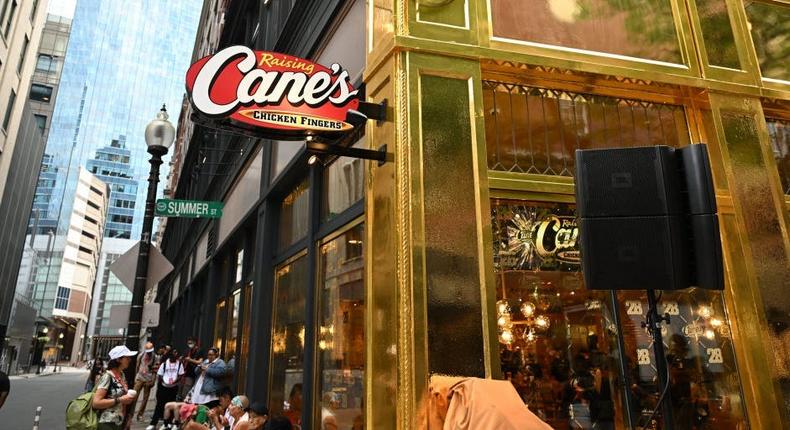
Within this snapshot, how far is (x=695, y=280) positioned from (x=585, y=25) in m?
3.66

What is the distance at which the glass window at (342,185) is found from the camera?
20.2ft

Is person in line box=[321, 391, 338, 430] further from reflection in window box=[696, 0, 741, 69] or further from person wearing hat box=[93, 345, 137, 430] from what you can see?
reflection in window box=[696, 0, 741, 69]

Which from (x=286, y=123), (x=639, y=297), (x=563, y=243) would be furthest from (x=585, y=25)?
(x=286, y=123)

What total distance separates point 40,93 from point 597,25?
5592cm

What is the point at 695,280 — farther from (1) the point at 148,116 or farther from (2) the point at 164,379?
(1) the point at 148,116

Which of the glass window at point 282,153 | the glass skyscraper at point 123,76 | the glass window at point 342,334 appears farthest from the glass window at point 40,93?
the glass skyscraper at point 123,76

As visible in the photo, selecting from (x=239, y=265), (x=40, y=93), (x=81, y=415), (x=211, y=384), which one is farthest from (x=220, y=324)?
(x=40, y=93)

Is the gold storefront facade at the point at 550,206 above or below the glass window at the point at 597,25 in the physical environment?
below

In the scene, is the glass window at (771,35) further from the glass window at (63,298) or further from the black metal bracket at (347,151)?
the glass window at (63,298)

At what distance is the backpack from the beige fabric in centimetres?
395

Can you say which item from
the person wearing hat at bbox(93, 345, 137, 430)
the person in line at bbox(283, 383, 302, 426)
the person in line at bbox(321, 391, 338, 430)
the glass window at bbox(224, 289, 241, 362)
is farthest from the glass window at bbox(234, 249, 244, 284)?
the person in line at bbox(321, 391, 338, 430)

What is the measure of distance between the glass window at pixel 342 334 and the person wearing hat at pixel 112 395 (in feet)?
7.48

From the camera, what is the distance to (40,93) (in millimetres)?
47906

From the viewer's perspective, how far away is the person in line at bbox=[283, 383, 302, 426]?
23.5 ft
